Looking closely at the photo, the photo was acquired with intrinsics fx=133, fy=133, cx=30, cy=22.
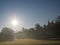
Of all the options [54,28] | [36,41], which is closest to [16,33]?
[36,41]

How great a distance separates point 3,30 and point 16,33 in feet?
1.54

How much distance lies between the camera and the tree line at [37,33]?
15.3 feet

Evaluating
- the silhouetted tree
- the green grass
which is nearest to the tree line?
the silhouetted tree

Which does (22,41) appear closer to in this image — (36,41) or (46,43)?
(36,41)

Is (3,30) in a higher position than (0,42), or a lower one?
higher

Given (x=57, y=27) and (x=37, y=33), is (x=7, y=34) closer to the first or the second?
(x=37, y=33)

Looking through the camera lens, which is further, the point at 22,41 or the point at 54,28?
the point at 54,28

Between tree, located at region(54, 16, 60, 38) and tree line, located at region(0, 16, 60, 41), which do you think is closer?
tree line, located at region(0, 16, 60, 41)

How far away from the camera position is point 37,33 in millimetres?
4805

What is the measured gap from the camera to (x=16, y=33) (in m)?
A: 4.70

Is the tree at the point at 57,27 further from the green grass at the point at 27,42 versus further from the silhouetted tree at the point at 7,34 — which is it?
the silhouetted tree at the point at 7,34

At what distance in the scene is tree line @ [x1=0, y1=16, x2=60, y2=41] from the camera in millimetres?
4656

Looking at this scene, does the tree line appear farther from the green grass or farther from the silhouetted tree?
the green grass

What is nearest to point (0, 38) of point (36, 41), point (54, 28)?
point (36, 41)
